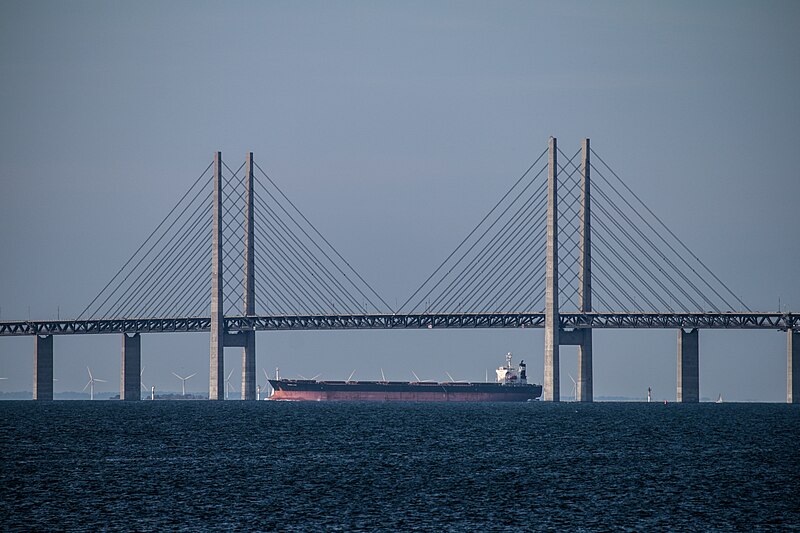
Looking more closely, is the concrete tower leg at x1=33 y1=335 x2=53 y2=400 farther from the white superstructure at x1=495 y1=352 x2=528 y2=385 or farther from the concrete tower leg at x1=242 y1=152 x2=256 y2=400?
the white superstructure at x1=495 y1=352 x2=528 y2=385

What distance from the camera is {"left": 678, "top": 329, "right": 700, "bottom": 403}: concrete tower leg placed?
5886 inches

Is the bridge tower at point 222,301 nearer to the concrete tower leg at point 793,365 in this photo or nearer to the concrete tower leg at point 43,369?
the concrete tower leg at point 43,369

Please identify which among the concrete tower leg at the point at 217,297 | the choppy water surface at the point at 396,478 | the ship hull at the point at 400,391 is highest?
the concrete tower leg at the point at 217,297

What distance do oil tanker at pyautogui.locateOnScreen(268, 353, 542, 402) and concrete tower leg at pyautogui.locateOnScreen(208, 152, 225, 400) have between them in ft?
84.1

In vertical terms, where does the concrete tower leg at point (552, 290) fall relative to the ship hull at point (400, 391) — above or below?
above

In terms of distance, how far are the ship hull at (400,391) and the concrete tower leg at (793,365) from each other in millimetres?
42239

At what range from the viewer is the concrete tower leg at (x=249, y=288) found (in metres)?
156

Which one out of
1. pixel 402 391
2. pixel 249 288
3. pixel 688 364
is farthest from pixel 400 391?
pixel 688 364

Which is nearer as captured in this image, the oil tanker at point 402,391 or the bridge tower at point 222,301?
the bridge tower at point 222,301

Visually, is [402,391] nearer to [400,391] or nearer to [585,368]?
[400,391]

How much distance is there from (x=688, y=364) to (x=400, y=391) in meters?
46.5

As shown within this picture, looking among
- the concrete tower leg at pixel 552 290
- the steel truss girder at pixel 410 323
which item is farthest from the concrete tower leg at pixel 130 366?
the concrete tower leg at pixel 552 290

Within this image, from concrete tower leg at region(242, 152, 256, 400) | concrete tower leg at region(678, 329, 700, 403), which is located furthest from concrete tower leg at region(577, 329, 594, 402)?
concrete tower leg at region(242, 152, 256, 400)

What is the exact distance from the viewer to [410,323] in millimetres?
158250
